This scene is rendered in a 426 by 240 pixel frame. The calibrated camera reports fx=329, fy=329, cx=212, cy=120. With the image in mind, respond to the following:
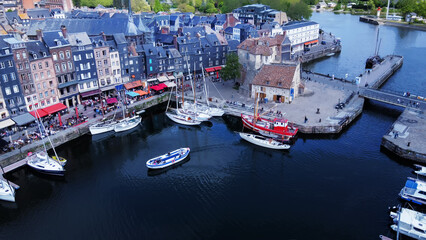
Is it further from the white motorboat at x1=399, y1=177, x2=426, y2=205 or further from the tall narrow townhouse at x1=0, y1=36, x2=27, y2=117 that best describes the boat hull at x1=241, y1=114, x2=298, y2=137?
the tall narrow townhouse at x1=0, y1=36, x2=27, y2=117

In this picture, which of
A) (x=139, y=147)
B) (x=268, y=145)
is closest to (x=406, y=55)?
(x=268, y=145)

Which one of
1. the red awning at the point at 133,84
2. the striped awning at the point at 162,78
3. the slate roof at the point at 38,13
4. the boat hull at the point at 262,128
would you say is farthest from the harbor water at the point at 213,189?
the slate roof at the point at 38,13

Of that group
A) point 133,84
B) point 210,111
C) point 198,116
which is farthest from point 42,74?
point 210,111

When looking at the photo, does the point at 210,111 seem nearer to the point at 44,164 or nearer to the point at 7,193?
the point at 44,164

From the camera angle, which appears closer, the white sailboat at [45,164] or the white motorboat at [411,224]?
the white motorboat at [411,224]

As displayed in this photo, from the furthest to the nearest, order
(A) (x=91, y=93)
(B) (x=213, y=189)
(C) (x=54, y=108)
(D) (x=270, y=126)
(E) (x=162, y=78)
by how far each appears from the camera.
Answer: (E) (x=162, y=78) < (A) (x=91, y=93) < (C) (x=54, y=108) < (D) (x=270, y=126) < (B) (x=213, y=189)

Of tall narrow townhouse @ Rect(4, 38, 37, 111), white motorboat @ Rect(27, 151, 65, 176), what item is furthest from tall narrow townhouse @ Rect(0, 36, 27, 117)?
white motorboat @ Rect(27, 151, 65, 176)

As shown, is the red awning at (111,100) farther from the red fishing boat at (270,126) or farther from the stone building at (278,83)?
the stone building at (278,83)
